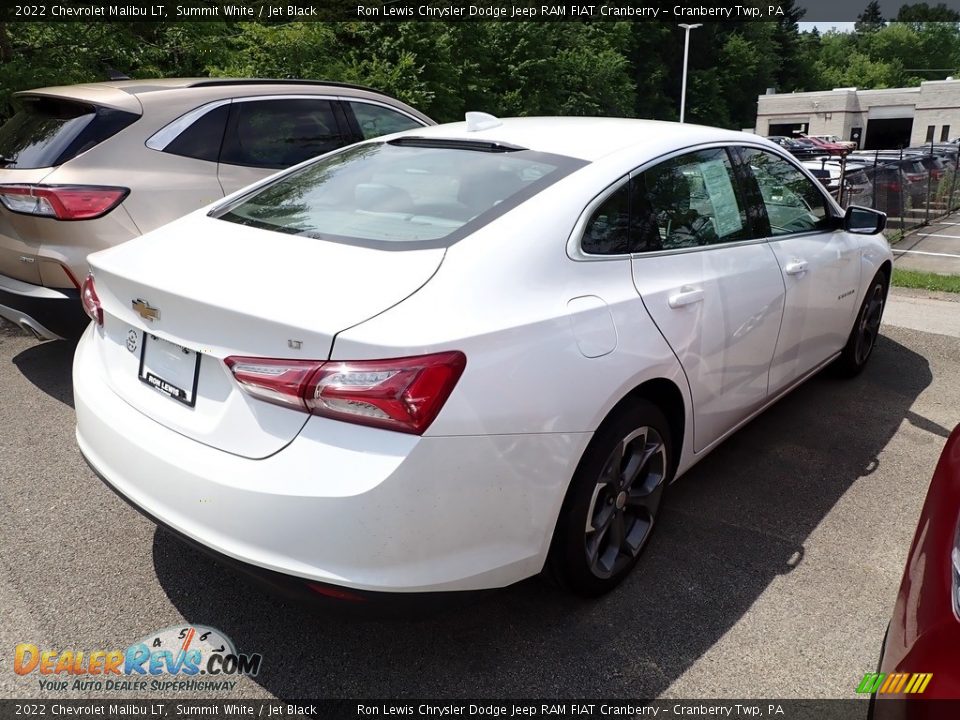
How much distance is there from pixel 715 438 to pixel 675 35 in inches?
2872

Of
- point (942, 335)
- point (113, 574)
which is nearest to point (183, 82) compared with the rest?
point (113, 574)

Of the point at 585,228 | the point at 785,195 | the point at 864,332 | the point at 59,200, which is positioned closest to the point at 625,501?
the point at 585,228

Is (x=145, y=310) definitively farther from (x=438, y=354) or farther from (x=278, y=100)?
(x=278, y=100)

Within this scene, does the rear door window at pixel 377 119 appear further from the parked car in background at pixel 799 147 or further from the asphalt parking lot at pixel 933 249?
the parked car in background at pixel 799 147

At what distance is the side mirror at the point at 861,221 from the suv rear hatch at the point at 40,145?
4129mm

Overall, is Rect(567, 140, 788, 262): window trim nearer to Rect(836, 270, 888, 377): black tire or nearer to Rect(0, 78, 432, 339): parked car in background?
Rect(836, 270, 888, 377): black tire

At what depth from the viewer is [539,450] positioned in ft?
7.10

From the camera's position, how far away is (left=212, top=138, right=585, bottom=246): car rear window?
97.3 inches

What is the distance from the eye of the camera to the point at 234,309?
206 cm

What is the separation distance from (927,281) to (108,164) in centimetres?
835

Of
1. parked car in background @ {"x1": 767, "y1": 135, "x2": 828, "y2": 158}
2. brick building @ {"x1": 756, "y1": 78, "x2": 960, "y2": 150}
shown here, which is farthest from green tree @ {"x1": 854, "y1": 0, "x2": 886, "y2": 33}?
parked car in background @ {"x1": 767, "y1": 135, "x2": 828, "y2": 158}

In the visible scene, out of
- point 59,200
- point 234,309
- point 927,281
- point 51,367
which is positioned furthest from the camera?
point 927,281

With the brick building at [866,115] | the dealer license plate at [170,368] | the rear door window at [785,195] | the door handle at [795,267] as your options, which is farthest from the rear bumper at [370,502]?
the brick building at [866,115]

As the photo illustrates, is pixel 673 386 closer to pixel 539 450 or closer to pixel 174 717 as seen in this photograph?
pixel 539 450
